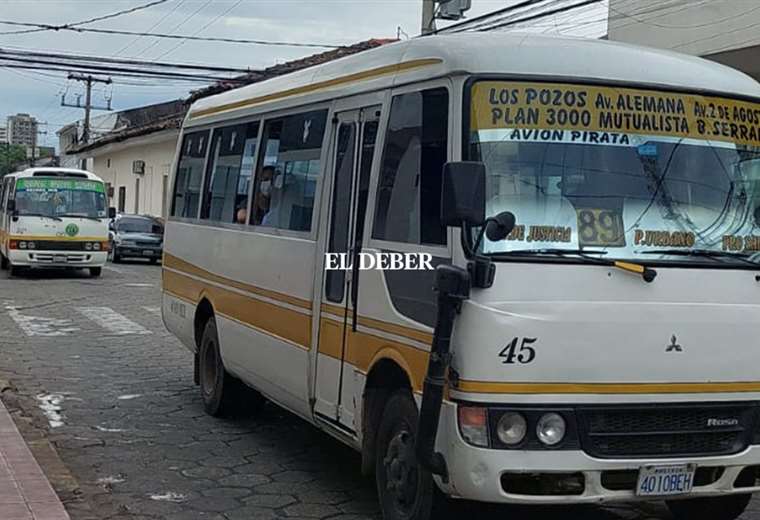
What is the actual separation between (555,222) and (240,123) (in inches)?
170

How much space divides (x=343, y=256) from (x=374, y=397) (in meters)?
0.95

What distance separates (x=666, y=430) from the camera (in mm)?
5145

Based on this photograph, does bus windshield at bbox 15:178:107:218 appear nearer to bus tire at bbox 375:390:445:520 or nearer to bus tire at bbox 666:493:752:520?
bus tire at bbox 375:390:445:520

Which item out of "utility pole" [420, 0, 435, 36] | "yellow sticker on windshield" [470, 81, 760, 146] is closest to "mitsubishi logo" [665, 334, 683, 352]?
"yellow sticker on windshield" [470, 81, 760, 146]

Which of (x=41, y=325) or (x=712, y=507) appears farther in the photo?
(x=41, y=325)

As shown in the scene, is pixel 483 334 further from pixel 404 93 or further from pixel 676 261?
pixel 404 93

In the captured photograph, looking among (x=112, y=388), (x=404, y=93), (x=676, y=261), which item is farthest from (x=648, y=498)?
(x=112, y=388)

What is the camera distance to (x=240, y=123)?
885 centimetres

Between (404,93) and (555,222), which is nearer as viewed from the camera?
(555,222)

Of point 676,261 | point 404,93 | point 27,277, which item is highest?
point 404,93

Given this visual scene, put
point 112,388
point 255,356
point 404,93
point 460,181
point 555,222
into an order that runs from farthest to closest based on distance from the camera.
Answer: point 112,388 → point 255,356 → point 404,93 → point 555,222 → point 460,181

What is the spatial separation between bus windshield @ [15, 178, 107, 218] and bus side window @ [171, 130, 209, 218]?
14473 millimetres

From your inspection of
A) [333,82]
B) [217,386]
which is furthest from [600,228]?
[217,386]

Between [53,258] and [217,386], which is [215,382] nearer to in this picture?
[217,386]
